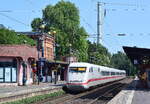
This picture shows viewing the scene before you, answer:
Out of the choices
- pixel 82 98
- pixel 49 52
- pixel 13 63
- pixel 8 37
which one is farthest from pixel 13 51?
pixel 49 52

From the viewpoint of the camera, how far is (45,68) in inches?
2736

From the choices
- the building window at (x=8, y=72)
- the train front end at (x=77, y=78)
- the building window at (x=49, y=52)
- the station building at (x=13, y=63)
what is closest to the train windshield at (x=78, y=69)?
the train front end at (x=77, y=78)

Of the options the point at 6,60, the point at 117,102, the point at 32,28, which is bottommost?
the point at 117,102

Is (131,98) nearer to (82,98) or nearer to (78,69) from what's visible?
(82,98)

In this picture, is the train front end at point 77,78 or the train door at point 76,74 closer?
the train front end at point 77,78

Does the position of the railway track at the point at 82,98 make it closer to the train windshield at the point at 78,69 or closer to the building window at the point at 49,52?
the train windshield at the point at 78,69

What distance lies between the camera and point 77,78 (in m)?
37.1

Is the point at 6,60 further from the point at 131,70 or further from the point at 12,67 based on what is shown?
the point at 131,70

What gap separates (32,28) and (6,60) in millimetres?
45985

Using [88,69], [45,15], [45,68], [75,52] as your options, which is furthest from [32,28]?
[88,69]

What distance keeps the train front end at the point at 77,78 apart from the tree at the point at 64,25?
5383 cm

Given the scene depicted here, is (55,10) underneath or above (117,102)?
above

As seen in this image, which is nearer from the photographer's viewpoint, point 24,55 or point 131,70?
point 24,55

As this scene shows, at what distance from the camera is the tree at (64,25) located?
93.1 meters
